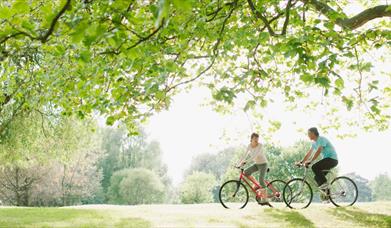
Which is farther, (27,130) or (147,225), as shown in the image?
(27,130)

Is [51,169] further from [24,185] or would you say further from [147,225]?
[147,225]

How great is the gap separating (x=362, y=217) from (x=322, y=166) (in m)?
1.78

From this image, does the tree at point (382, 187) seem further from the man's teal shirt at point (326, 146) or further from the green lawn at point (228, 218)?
the man's teal shirt at point (326, 146)

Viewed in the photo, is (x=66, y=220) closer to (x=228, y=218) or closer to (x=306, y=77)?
(x=228, y=218)

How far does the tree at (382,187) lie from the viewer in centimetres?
8844

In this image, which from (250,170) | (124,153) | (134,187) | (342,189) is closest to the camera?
(342,189)

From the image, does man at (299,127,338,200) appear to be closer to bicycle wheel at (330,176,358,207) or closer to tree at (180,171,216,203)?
bicycle wheel at (330,176,358,207)

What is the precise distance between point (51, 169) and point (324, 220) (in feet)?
128

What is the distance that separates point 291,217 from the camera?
11352mm

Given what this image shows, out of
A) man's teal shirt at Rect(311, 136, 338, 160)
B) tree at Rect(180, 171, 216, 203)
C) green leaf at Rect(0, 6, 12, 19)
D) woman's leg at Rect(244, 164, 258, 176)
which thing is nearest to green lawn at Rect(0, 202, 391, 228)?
woman's leg at Rect(244, 164, 258, 176)

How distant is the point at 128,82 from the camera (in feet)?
26.7

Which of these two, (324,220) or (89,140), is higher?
(89,140)

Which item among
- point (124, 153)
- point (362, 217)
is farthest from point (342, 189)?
point (124, 153)

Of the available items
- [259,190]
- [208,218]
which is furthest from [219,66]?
[208,218]
